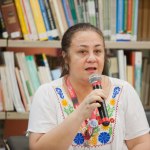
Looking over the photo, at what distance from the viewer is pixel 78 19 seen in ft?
6.11

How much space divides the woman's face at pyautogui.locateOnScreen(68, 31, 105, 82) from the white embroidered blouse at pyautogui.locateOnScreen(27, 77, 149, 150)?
0.18 meters

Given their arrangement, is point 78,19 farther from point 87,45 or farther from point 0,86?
point 0,86

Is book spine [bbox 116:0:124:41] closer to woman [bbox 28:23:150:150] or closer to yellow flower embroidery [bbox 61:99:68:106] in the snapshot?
woman [bbox 28:23:150:150]

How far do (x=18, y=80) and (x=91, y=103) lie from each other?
95 cm

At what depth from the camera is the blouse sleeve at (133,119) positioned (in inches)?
51.0

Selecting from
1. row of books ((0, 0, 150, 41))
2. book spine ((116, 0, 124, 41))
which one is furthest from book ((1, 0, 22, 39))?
book spine ((116, 0, 124, 41))

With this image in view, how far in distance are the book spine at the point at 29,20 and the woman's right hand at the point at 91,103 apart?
3.09ft

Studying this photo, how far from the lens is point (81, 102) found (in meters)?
1.31

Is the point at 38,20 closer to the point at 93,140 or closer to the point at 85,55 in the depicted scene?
the point at 85,55

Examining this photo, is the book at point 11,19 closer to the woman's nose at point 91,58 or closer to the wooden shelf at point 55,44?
the wooden shelf at point 55,44

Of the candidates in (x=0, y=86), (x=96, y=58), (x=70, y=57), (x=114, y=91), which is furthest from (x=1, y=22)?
(x=114, y=91)

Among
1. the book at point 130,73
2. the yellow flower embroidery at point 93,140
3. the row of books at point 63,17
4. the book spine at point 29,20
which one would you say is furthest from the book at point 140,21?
the yellow flower embroidery at point 93,140

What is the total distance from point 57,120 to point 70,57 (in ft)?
1.18

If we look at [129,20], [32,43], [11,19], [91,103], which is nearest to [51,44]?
[32,43]
